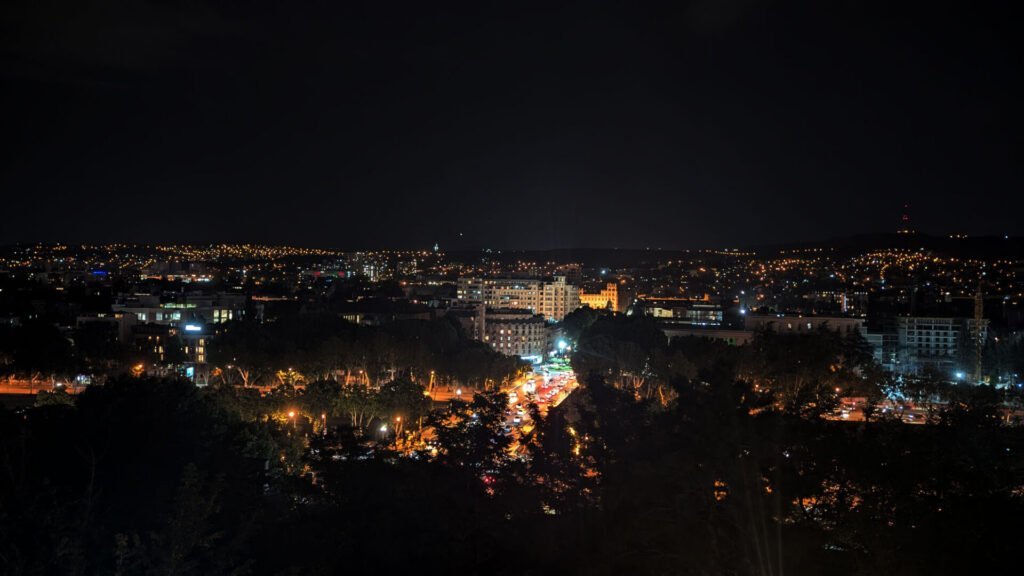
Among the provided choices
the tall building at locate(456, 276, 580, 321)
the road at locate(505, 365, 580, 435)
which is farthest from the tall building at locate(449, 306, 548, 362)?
the tall building at locate(456, 276, 580, 321)

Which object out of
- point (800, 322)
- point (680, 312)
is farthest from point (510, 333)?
point (800, 322)

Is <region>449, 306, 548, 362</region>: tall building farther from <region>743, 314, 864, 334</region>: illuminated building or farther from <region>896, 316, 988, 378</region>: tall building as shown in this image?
<region>896, 316, 988, 378</region>: tall building

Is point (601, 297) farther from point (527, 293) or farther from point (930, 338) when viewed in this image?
point (930, 338)

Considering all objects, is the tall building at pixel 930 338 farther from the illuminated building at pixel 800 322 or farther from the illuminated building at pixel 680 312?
the illuminated building at pixel 680 312

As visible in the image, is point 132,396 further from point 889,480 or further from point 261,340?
point 261,340

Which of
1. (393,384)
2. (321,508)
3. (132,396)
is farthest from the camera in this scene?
(393,384)

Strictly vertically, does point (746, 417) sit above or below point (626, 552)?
above

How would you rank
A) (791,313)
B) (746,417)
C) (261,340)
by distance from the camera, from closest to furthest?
(746,417)
(261,340)
(791,313)

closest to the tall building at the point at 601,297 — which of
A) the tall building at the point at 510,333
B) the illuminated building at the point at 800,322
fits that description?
the tall building at the point at 510,333

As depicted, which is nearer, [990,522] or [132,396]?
[990,522]

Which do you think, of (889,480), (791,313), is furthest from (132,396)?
(791,313)
